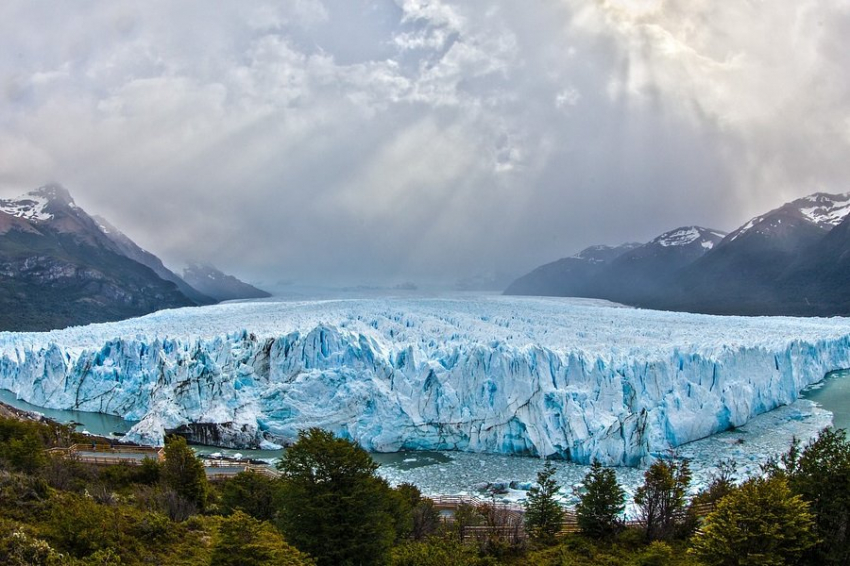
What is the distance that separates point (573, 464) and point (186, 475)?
14.9m

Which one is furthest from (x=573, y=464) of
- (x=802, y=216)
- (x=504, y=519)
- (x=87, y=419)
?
(x=802, y=216)

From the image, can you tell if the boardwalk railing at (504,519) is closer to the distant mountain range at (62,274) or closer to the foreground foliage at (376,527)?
the foreground foliage at (376,527)

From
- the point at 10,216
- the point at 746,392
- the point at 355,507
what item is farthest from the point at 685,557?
the point at 10,216

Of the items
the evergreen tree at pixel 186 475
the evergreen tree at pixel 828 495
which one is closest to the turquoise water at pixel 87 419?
the evergreen tree at pixel 186 475

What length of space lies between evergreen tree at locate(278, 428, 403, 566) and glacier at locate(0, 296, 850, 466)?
15464 mm

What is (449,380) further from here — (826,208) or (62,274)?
(826,208)

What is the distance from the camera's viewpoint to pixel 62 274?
93.1 metres

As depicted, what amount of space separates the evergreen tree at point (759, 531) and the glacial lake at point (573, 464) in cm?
1081

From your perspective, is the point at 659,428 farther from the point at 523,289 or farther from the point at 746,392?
the point at 523,289

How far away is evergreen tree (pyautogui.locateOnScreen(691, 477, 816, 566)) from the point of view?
8.19 metres

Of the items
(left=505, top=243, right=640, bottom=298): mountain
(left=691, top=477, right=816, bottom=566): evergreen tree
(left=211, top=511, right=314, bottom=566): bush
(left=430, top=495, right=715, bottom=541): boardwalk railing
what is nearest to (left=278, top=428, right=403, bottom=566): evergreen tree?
(left=211, top=511, right=314, bottom=566): bush

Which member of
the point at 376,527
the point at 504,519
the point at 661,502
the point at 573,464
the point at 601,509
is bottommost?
the point at 573,464

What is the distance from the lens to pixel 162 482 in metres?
16.9

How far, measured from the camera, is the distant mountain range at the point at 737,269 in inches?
3046
